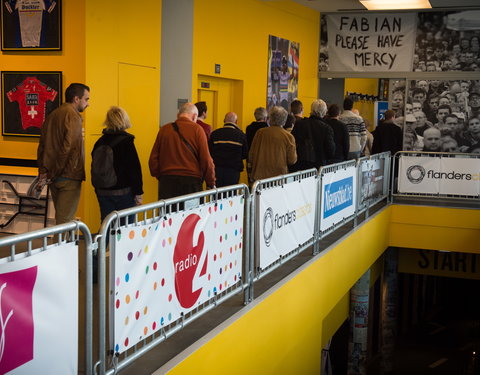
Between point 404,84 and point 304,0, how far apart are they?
9.97 feet

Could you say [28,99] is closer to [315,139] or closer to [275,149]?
[275,149]

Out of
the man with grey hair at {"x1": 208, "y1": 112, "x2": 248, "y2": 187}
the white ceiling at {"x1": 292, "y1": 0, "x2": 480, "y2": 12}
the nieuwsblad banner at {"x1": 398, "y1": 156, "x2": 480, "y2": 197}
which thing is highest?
the white ceiling at {"x1": 292, "y1": 0, "x2": 480, "y2": 12}

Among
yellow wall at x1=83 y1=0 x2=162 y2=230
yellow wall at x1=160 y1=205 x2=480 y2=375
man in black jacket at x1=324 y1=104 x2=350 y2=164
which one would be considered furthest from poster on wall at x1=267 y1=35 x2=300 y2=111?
man in black jacket at x1=324 y1=104 x2=350 y2=164

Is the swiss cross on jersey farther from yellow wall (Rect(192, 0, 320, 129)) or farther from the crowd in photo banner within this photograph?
the crowd in photo banner

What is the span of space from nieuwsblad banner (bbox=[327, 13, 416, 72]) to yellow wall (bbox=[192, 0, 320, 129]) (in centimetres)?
44

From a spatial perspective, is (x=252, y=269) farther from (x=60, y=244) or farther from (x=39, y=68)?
(x=39, y=68)

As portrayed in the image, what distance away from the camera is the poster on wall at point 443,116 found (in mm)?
14453

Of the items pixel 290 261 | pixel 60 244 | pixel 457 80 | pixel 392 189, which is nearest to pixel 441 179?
pixel 392 189

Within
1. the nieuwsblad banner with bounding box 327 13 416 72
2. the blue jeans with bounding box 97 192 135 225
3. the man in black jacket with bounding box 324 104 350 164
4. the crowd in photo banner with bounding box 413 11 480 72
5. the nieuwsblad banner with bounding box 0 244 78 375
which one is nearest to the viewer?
the nieuwsblad banner with bounding box 0 244 78 375

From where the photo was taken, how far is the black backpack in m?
5.78

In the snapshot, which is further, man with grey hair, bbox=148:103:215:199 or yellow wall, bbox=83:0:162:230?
yellow wall, bbox=83:0:162:230

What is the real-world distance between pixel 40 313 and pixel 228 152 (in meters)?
5.57

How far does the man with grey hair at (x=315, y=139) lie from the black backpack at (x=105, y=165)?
9.94ft

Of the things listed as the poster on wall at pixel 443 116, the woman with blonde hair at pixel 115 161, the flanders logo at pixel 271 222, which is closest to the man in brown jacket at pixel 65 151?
the woman with blonde hair at pixel 115 161
